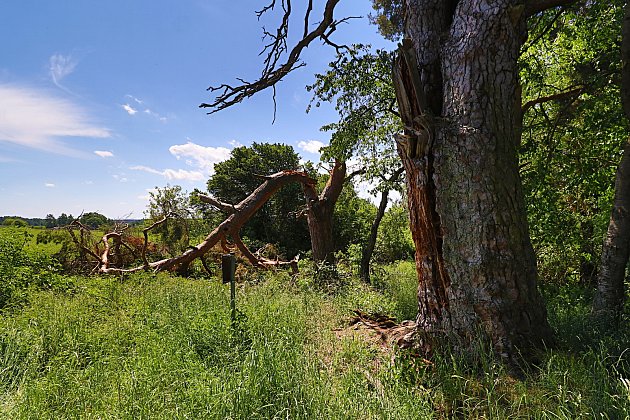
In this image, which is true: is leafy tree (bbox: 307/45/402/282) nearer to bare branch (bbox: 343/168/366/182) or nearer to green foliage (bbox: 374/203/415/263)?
bare branch (bbox: 343/168/366/182)

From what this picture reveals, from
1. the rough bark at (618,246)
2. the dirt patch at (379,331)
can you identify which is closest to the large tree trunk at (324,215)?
the dirt patch at (379,331)

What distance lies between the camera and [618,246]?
12.3 feet

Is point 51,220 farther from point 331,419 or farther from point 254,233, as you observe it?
point 331,419

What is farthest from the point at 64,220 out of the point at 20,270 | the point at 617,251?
the point at 617,251

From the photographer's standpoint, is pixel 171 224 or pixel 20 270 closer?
pixel 20 270

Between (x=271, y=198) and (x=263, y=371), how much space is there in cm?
1519

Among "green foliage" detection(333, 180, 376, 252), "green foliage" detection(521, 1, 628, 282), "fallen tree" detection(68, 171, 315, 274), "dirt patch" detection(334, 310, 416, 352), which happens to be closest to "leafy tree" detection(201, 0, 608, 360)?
"dirt patch" detection(334, 310, 416, 352)

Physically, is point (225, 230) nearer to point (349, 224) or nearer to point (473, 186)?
point (473, 186)

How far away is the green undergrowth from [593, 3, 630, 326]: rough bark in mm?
380

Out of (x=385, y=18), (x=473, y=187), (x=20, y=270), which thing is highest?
(x=385, y=18)

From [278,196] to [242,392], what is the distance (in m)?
15.1

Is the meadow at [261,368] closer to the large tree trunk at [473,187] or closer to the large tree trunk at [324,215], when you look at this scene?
the large tree trunk at [473,187]

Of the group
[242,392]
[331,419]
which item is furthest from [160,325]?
[331,419]

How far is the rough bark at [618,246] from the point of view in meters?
3.66
